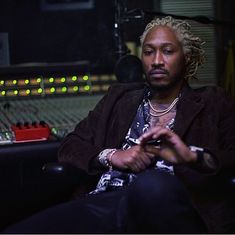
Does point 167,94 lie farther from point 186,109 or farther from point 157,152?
point 157,152

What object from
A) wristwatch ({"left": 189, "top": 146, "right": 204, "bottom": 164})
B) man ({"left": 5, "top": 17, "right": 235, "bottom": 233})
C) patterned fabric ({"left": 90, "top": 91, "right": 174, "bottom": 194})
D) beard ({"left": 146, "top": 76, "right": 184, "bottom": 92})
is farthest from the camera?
beard ({"left": 146, "top": 76, "right": 184, "bottom": 92})

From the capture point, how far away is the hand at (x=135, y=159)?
1.86 m

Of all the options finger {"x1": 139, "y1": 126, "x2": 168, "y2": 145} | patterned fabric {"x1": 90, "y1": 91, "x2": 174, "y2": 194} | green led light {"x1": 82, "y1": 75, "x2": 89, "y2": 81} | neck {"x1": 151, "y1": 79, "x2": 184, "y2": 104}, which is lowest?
patterned fabric {"x1": 90, "y1": 91, "x2": 174, "y2": 194}

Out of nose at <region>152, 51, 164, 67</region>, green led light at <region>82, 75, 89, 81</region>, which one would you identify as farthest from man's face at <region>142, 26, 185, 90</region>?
green led light at <region>82, 75, 89, 81</region>

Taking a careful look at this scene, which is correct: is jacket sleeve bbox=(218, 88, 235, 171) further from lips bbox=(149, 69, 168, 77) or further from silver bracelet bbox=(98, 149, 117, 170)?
silver bracelet bbox=(98, 149, 117, 170)

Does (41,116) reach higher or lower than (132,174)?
higher

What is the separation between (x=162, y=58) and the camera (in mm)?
2061

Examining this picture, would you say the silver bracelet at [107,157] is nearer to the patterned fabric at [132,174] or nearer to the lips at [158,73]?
the patterned fabric at [132,174]

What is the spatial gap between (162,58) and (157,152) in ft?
1.43

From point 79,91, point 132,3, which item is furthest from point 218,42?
point 79,91

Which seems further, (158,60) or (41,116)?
(41,116)

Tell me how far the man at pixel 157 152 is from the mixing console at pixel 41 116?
0.14 meters

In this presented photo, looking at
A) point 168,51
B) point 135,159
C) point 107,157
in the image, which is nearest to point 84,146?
point 107,157

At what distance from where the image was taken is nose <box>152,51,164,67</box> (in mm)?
2049
